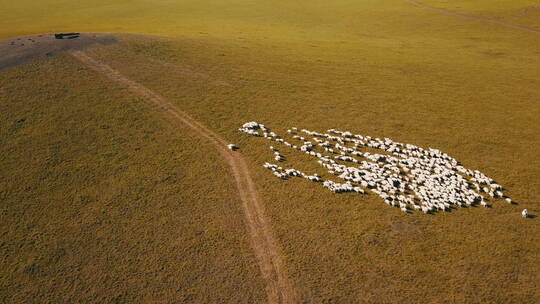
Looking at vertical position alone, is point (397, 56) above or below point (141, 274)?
above

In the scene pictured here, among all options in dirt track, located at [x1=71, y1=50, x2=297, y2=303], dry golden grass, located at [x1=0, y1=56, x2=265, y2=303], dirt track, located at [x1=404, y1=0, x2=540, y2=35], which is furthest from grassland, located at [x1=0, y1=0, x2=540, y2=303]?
dirt track, located at [x1=404, y1=0, x2=540, y2=35]

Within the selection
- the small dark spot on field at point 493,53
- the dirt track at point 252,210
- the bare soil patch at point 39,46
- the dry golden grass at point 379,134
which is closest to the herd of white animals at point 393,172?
the dry golden grass at point 379,134

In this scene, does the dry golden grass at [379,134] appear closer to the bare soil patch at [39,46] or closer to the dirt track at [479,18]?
the bare soil patch at [39,46]

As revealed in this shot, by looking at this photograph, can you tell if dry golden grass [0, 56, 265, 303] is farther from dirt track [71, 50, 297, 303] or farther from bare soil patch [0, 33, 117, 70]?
bare soil patch [0, 33, 117, 70]

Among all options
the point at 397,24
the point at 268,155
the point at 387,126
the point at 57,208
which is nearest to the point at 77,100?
the point at 57,208

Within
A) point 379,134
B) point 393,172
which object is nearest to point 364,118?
point 379,134

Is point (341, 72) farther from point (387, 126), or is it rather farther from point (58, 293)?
point (58, 293)
